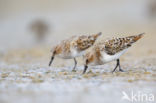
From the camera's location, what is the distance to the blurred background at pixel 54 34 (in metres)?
8.19

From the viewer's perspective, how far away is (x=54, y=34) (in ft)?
86.9

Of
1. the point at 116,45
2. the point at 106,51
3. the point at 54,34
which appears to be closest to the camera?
the point at 106,51

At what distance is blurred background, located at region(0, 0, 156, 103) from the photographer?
8188mm

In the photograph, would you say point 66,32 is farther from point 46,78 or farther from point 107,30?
point 46,78

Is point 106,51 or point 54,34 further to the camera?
point 54,34

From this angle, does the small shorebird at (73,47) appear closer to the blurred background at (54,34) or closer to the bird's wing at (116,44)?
the blurred background at (54,34)

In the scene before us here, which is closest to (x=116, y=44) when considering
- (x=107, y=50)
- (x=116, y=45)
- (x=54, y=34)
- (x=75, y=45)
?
(x=116, y=45)

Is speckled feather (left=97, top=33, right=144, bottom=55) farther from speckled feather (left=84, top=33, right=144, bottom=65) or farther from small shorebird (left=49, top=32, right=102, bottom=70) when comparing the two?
small shorebird (left=49, top=32, right=102, bottom=70)

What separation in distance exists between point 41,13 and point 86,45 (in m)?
26.7

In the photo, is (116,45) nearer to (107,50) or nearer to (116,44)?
A: (116,44)

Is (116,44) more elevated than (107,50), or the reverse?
(116,44)

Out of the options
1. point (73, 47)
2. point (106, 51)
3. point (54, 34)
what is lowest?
point (106, 51)

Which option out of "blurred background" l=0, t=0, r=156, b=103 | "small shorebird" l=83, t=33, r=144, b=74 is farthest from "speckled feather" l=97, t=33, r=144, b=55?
"blurred background" l=0, t=0, r=156, b=103

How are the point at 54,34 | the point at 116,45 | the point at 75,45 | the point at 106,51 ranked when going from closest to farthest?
the point at 106,51 → the point at 116,45 → the point at 75,45 → the point at 54,34
